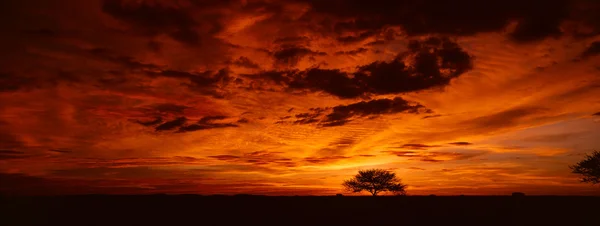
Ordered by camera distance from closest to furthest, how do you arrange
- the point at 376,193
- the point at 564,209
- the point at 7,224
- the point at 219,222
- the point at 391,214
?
the point at 7,224, the point at 219,222, the point at 391,214, the point at 564,209, the point at 376,193

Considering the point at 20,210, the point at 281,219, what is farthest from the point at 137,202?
the point at 281,219

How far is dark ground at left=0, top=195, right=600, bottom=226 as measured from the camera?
116ft

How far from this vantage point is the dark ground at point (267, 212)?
116 feet

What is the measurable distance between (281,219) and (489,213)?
75.5 feet

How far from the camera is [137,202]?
4422cm

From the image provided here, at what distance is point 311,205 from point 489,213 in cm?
1950

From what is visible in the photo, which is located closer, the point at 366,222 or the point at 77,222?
the point at 77,222

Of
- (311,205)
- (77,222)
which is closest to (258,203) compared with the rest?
(311,205)

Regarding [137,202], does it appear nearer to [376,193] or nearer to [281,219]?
[281,219]

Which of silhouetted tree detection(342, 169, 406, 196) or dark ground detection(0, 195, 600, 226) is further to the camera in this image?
silhouetted tree detection(342, 169, 406, 196)

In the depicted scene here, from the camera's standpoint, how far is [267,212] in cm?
4312

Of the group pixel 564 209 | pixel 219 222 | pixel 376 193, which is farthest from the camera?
pixel 376 193

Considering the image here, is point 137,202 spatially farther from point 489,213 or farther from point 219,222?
point 489,213

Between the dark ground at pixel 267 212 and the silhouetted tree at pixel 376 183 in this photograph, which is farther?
the silhouetted tree at pixel 376 183
